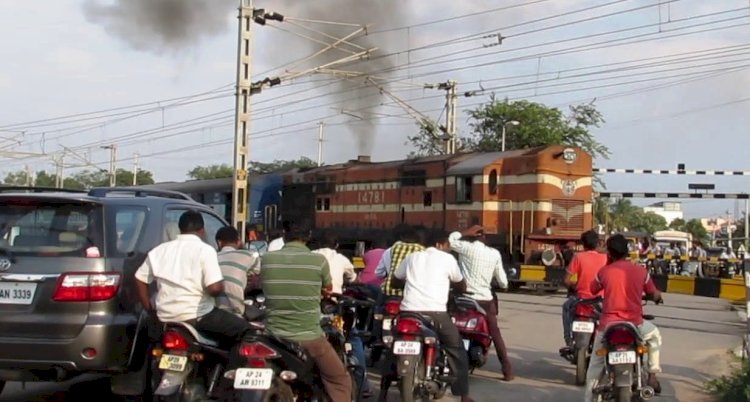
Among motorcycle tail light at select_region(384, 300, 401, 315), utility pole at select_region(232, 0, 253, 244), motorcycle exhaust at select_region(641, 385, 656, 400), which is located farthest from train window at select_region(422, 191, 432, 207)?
motorcycle exhaust at select_region(641, 385, 656, 400)

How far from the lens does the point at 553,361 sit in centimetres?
1188

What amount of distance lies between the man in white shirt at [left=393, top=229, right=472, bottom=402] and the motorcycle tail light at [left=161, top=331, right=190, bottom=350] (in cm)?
226

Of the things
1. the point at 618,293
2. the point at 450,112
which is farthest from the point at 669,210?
the point at 618,293

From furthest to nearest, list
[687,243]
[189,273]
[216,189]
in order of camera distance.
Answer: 1. [687,243]
2. [216,189]
3. [189,273]

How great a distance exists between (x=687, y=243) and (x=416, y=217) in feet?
87.4

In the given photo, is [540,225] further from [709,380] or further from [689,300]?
[709,380]

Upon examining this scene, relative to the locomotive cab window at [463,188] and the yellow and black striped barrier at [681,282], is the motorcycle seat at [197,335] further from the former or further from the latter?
the locomotive cab window at [463,188]

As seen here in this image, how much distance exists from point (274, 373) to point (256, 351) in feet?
0.76

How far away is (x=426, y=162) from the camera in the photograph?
2716cm

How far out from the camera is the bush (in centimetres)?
762

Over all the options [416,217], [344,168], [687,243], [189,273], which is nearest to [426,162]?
[416,217]

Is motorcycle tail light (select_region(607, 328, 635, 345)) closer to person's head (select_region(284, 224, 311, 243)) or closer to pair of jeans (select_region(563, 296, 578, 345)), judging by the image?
person's head (select_region(284, 224, 311, 243))

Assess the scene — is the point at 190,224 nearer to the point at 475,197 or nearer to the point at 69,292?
the point at 69,292

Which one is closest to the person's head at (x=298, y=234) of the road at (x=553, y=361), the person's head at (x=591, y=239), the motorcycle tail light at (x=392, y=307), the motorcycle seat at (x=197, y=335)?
the motorcycle seat at (x=197, y=335)
